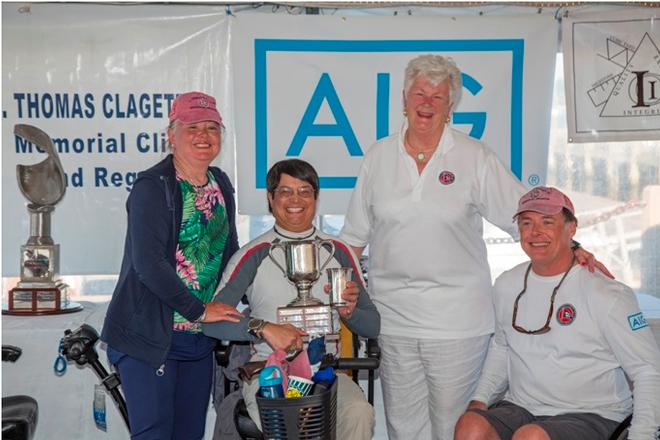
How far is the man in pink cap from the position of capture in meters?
3.01

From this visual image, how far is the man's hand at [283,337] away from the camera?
303 cm

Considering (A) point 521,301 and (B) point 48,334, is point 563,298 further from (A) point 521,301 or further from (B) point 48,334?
(B) point 48,334

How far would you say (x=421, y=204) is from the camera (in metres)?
3.44

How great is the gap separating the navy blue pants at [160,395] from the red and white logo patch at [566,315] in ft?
4.50

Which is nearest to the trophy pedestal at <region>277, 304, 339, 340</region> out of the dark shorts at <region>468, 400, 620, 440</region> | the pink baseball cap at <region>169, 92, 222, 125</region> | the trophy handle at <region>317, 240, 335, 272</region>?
the trophy handle at <region>317, 240, 335, 272</region>

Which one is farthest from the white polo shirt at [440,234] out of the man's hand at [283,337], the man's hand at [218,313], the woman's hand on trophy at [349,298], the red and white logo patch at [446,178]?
the man's hand at [218,313]

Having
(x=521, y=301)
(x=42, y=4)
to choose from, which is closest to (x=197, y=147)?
(x=521, y=301)

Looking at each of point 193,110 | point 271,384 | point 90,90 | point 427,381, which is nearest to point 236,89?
point 90,90

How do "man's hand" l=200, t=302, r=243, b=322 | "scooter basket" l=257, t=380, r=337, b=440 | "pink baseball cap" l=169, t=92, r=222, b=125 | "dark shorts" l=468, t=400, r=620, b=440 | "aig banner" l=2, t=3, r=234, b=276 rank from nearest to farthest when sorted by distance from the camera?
"scooter basket" l=257, t=380, r=337, b=440
"dark shorts" l=468, t=400, r=620, b=440
"man's hand" l=200, t=302, r=243, b=322
"pink baseball cap" l=169, t=92, r=222, b=125
"aig banner" l=2, t=3, r=234, b=276

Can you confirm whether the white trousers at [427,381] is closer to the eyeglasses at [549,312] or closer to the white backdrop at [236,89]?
the eyeglasses at [549,312]

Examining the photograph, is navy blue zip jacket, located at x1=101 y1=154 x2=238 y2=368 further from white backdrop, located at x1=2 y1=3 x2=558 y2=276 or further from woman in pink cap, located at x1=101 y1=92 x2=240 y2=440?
white backdrop, located at x1=2 y1=3 x2=558 y2=276

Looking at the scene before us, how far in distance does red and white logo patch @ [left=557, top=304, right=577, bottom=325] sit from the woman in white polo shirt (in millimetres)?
429

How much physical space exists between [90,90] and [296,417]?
263cm

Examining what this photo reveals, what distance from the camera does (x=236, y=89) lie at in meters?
4.61
